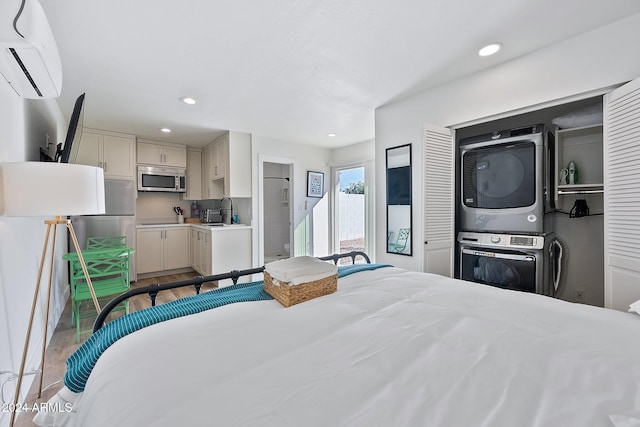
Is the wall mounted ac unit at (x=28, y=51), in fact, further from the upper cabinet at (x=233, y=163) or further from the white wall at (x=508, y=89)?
the white wall at (x=508, y=89)

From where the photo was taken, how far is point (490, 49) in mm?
2076

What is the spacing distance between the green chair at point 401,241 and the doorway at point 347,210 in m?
2.21

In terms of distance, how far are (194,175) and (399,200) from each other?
4054 mm

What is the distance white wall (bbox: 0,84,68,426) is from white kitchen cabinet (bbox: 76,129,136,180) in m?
1.79

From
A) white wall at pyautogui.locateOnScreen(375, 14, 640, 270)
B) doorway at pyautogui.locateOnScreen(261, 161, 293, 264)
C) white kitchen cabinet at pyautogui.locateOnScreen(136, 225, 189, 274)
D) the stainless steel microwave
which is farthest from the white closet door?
the stainless steel microwave

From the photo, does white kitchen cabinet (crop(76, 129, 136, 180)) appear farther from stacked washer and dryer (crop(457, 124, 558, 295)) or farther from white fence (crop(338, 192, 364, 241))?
stacked washer and dryer (crop(457, 124, 558, 295))

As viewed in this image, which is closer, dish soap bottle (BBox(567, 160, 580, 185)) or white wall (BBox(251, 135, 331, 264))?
dish soap bottle (BBox(567, 160, 580, 185))

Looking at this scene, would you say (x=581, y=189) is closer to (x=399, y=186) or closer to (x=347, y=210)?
(x=399, y=186)

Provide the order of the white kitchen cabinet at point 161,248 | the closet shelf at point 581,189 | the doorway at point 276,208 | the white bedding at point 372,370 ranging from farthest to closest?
1. the doorway at point 276,208
2. the white kitchen cabinet at point 161,248
3. the closet shelf at point 581,189
4. the white bedding at point 372,370

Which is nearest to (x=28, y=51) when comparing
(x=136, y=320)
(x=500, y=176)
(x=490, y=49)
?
(x=136, y=320)

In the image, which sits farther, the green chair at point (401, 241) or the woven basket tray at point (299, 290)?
the green chair at point (401, 241)

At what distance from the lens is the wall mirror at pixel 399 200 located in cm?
293

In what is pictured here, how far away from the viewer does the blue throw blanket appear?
90cm

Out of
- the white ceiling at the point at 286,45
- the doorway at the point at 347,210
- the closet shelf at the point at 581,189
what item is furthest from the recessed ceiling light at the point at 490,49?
the doorway at the point at 347,210
